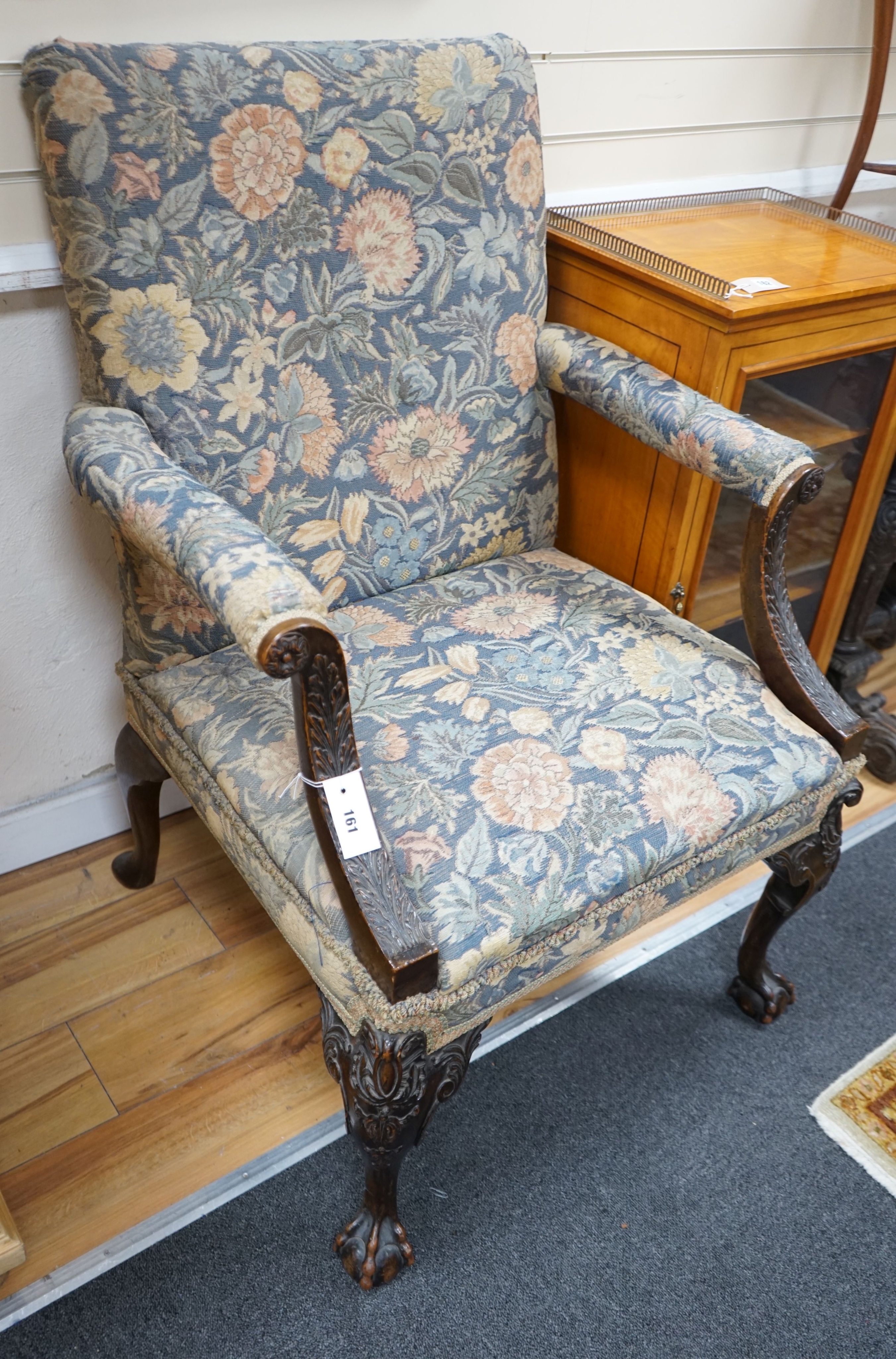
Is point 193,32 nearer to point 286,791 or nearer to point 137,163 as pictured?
point 137,163

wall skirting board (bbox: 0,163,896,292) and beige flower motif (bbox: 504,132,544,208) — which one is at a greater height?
beige flower motif (bbox: 504,132,544,208)

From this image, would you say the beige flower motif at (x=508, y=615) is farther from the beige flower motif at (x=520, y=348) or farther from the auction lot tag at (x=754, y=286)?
the auction lot tag at (x=754, y=286)

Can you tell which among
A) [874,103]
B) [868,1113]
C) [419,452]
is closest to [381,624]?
[419,452]

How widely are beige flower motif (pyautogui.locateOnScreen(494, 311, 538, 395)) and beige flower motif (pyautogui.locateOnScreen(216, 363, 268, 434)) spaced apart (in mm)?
325

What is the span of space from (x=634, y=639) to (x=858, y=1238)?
729 mm

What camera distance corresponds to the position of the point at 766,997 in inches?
55.2

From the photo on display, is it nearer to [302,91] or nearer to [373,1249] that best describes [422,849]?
[373,1249]

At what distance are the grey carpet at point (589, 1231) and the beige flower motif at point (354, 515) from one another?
0.69m

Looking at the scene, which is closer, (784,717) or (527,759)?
(527,759)

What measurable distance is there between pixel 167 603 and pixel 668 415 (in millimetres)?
616

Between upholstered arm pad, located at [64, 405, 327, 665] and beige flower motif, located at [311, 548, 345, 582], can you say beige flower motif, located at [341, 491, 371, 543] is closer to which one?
beige flower motif, located at [311, 548, 345, 582]

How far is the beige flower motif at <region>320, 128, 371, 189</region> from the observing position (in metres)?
1.12

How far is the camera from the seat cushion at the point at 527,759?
96 centimetres

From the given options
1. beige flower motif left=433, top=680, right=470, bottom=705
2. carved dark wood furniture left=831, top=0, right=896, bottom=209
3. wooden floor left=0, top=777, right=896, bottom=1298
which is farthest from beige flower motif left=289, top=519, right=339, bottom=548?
carved dark wood furniture left=831, top=0, right=896, bottom=209
